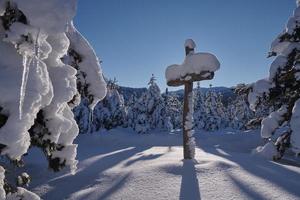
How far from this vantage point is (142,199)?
24.8 ft

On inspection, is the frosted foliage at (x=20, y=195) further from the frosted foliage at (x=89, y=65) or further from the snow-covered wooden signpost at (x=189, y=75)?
the snow-covered wooden signpost at (x=189, y=75)

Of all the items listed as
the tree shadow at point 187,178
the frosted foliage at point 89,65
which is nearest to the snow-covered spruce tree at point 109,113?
the tree shadow at point 187,178

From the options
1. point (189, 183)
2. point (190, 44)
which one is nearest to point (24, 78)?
point (189, 183)

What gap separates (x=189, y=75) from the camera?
1198 centimetres

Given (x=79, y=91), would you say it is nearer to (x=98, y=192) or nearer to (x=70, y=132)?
(x=70, y=132)

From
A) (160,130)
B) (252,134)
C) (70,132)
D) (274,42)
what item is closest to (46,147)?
(70,132)

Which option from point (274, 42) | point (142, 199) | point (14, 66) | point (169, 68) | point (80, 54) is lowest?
point (142, 199)

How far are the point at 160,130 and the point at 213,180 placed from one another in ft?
112

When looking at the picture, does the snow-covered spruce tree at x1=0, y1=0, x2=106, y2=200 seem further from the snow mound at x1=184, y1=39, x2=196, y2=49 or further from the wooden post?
the snow mound at x1=184, y1=39, x2=196, y2=49

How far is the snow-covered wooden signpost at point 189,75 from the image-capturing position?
11656 mm

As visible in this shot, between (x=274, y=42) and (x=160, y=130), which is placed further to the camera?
(x=160, y=130)

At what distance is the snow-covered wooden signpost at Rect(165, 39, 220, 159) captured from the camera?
11.7m

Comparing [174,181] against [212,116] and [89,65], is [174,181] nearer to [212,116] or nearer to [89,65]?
[89,65]

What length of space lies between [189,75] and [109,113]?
30.5m
